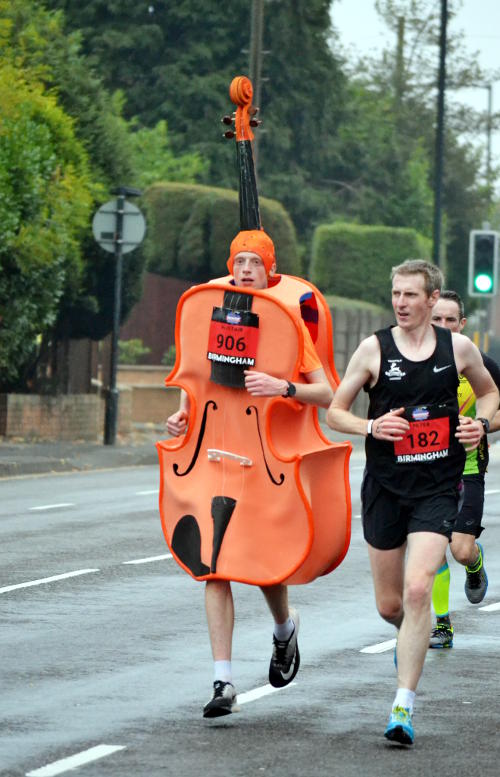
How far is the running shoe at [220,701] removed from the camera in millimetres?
7609

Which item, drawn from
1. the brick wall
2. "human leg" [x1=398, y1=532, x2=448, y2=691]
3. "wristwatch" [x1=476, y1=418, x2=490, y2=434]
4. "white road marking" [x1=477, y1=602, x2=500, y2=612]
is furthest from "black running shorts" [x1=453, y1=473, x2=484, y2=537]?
the brick wall

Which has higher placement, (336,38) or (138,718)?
(336,38)

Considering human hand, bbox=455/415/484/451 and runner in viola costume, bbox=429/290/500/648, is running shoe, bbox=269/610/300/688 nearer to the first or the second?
human hand, bbox=455/415/484/451

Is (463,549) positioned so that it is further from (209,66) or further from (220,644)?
(209,66)

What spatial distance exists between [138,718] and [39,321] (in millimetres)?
18354

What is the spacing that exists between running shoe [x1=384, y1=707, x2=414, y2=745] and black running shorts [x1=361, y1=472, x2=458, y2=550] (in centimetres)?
77

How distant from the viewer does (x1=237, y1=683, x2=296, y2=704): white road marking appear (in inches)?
322

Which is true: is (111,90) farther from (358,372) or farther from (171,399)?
(358,372)

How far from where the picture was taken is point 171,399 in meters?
33.5

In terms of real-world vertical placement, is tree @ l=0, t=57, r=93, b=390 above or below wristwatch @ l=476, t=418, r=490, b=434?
above

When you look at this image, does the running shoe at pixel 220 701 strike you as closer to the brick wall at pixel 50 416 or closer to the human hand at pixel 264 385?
the human hand at pixel 264 385

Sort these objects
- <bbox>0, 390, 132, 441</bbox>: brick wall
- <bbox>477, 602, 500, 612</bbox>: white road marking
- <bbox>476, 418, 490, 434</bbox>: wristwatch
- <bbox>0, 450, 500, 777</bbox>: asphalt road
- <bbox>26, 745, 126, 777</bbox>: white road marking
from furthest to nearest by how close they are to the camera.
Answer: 1. <bbox>0, 390, 132, 441</bbox>: brick wall
2. <bbox>477, 602, 500, 612</bbox>: white road marking
3. <bbox>476, 418, 490, 434</bbox>: wristwatch
4. <bbox>0, 450, 500, 777</bbox>: asphalt road
5. <bbox>26, 745, 126, 777</bbox>: white road marking

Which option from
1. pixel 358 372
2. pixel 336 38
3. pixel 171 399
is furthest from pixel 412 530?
pixel 336 38

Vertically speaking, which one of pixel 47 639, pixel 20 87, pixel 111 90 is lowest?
pixel 47 639
